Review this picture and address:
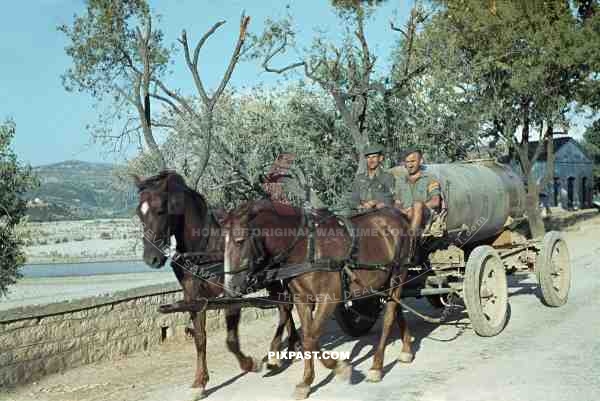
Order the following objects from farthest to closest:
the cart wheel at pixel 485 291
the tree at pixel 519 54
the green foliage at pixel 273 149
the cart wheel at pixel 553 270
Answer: the tree at pixel 519 54 → the green foliage at pixel 273 149 → the cart wheel at pixel 553 270 → the cart wheel at pixel 485 291

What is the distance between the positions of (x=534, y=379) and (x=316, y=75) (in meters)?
12.1

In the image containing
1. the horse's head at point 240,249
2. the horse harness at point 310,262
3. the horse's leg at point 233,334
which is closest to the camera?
the horse's head at point 240,249

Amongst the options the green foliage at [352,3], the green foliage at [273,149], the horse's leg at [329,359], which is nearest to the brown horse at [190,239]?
the horse's leg at [329,359]

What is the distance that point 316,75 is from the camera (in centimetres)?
1759

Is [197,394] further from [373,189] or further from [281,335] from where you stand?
[373,189]

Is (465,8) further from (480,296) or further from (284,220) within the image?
(284,220)

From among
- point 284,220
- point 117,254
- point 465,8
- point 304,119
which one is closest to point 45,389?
point 284,220

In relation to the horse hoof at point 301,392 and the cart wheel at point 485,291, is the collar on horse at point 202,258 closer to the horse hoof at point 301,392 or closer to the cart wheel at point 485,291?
the horse hoof at point 301,392

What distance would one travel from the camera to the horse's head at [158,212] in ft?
20.9

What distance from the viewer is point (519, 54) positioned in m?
22.7

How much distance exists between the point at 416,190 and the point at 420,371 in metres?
2.36

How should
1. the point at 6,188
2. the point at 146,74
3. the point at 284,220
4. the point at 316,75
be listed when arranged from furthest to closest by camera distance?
the point at 316,75 → the point at 146,74 → the point at 6,188 → the point at 284,220

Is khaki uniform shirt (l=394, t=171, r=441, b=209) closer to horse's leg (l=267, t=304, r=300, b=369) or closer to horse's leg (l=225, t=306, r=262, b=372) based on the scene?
horse's leg (l=267, t=304, r=300, b=369)

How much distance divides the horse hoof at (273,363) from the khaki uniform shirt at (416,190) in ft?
8.59
